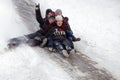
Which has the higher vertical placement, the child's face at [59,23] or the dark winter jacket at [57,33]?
the child's face at [59,23]

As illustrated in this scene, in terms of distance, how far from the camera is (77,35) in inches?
434

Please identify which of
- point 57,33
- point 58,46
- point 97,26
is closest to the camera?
point 58,46

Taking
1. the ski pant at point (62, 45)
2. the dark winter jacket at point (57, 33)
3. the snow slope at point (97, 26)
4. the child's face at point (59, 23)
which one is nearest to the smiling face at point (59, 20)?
the child's face at point (59, 23)

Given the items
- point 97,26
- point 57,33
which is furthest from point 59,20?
point 97,26

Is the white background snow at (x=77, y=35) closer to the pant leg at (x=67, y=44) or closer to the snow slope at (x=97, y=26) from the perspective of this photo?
the snow slope at (x=97, y=26)

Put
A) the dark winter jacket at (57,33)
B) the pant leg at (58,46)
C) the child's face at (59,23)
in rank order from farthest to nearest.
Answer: the child's face at (59,23)
the dark winter jacket at (57,33)
the pant leg at (58,46)

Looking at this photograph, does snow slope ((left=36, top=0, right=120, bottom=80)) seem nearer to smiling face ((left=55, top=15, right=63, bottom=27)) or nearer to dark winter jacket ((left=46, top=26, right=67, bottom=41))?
dark winter jacket ((left=46, top=26, right=67, bottom=41))

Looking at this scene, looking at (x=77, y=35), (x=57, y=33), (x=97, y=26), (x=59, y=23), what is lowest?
(x=77, y=35)

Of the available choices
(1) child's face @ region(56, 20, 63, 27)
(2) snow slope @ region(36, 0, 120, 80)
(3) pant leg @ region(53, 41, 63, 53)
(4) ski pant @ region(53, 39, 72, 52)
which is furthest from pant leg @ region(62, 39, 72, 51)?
(2) snow slope @ region(36, 0, 120, 80)

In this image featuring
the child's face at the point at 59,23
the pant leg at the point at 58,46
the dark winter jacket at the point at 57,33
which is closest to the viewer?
the pant leg at the point at 58,46

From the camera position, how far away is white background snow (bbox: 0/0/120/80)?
7.16 meters

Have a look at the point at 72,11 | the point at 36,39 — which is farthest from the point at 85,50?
the point at 72,11

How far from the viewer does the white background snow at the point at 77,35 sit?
7.16m

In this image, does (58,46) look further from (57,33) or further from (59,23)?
(59,23)
